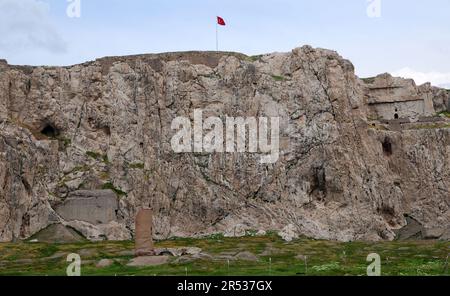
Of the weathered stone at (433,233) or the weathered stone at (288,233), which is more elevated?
the weathered stone at (288,233)

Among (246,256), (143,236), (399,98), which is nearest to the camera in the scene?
(246,256)

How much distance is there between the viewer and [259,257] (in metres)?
85.0

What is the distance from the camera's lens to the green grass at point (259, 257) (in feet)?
222

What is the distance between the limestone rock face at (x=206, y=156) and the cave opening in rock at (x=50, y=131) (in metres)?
0.22

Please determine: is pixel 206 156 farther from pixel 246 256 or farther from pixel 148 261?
pixel 148 261

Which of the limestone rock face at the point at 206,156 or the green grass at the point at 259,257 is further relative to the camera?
the limestone rock face at the point at 206,156

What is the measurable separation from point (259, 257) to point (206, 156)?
4779 cm

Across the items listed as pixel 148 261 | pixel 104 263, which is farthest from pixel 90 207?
pixel 148 261

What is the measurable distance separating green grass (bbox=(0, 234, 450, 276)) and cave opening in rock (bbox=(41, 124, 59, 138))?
31168mm

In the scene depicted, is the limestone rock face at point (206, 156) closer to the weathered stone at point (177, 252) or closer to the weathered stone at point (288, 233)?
the weathered stone at point (288, 233)

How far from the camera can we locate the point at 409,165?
141 m

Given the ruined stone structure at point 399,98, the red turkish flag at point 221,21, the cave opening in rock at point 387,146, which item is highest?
the red turkish flag at point 221,21

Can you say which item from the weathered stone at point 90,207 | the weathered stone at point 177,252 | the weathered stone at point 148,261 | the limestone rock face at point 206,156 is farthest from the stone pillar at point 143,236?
the weathered stone at point 90,207
